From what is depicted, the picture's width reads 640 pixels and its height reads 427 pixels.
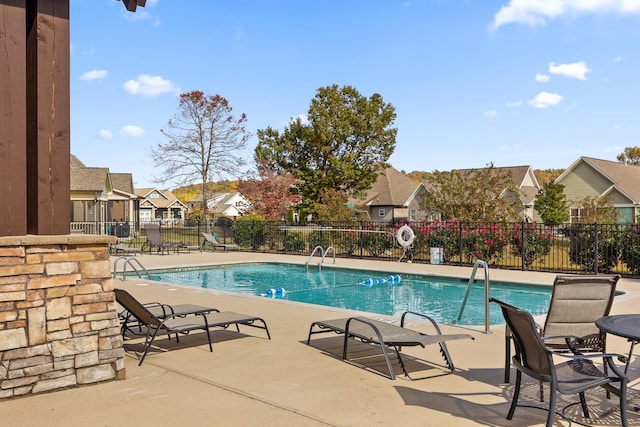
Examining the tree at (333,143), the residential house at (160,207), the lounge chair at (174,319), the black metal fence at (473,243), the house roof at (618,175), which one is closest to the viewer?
the lounge chair at (174,319)

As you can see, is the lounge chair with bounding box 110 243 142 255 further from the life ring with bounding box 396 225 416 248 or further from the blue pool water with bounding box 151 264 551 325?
the life ring with bounding box 396 225 416 248

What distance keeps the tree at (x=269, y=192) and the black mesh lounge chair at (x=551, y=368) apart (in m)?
30.6

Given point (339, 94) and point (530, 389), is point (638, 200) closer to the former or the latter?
point (339, 94)

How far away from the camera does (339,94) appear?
37250mm

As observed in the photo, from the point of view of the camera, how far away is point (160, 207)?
71.6 meters

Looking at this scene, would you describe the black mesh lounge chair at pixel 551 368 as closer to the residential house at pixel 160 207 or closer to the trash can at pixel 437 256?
the trash can at pixel 437 256

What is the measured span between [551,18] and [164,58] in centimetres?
1530

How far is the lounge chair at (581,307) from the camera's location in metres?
4.79

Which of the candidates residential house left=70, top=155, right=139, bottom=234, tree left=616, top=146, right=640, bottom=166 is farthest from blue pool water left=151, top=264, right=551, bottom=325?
tree left=616, top=146, right=640, bottom=166

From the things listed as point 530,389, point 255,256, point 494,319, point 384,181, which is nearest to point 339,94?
point 384,181

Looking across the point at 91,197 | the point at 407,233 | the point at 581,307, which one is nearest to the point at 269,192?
the point at 91,197

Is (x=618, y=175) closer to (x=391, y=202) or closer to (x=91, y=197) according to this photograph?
(x=391, y=202)

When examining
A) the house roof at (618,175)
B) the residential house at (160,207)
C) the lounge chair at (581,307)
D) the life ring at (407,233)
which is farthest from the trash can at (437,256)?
the residential house at (160,207)

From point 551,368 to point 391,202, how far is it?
1721 inches
